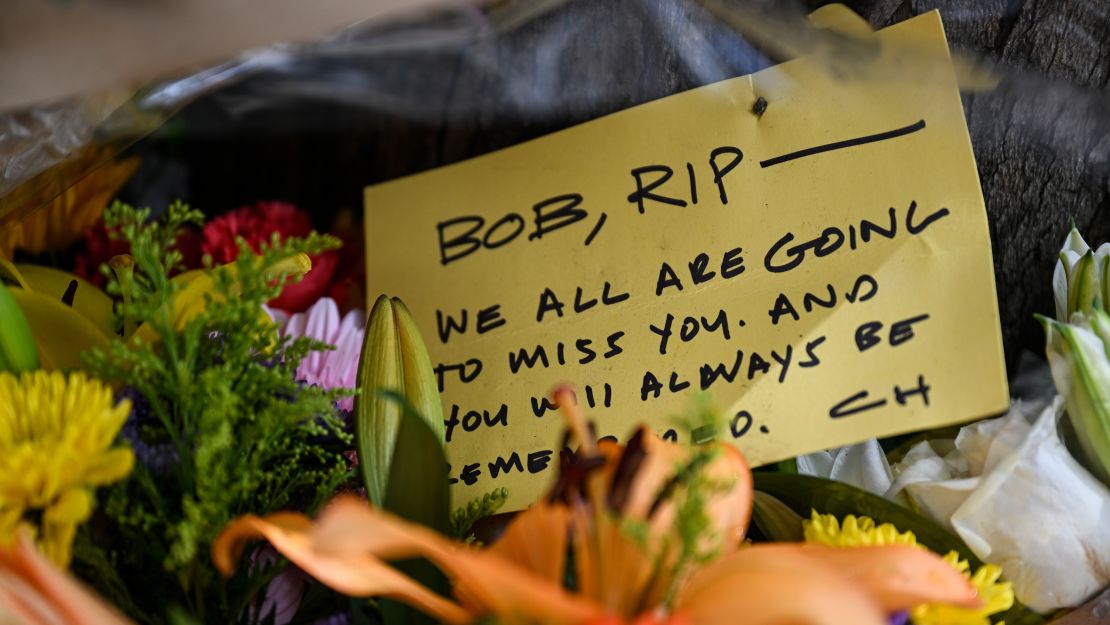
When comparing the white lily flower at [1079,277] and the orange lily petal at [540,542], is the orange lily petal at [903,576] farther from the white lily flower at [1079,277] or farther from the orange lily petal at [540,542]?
the white lily flower at [1079,277]

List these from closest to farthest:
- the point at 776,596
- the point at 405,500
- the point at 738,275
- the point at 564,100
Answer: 1. the point at 776,596
2. the point at 405,500
3. the point at 738,275
4. the point at 564,100

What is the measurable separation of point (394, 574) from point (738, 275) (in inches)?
10.6

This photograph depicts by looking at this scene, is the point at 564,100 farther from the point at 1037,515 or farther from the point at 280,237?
the point at 1037,515

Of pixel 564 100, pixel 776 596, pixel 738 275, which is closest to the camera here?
pixel 776 596

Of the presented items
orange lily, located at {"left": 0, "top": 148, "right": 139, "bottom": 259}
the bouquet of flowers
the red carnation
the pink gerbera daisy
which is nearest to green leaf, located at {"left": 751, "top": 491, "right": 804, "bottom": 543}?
the bouquet of flowers

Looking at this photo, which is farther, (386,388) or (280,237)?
(280,237)

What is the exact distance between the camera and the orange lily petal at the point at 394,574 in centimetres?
25

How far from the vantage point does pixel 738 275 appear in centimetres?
50

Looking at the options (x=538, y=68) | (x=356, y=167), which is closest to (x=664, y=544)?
(x=538, y=68)

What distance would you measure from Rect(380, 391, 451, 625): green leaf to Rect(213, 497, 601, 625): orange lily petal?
0.06 metres

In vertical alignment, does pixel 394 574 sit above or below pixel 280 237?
below

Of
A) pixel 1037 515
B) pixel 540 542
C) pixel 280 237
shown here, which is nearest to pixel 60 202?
pixel 280 237

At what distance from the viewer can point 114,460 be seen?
1.09 ft

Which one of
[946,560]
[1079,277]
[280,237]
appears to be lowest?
[946,560]
